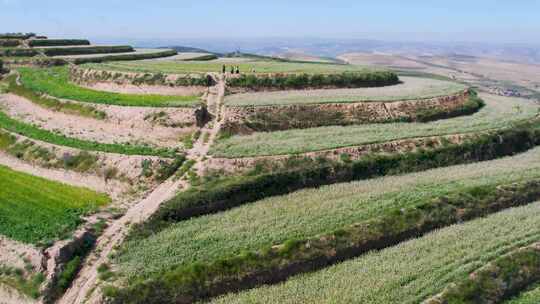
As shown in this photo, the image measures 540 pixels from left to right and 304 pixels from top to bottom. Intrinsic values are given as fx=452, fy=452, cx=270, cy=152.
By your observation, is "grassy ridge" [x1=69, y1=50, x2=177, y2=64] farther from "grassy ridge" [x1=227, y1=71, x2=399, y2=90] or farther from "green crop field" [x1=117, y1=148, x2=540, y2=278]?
"green crop field" [x1=117, y1=148, x2=540, y2=278]

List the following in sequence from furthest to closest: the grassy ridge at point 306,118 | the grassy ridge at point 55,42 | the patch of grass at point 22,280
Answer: the grassy ridge at point 55,42
the grassy ridge at point 306,118
the patch of grass at point 22,280

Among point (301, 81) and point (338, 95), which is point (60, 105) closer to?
point (301, 81)

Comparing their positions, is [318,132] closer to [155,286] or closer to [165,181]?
[165,181]

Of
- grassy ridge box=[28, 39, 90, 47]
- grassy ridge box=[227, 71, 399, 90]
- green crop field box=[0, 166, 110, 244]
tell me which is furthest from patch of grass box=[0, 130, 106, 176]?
grassy ridge box=[28, 39, 90, 47]

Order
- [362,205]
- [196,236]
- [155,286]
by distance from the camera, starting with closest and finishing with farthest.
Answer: [155,286] < [196,236] < [362,205]

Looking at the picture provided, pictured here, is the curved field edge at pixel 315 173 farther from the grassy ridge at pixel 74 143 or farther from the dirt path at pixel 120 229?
the grassy ridge at pixel 74 143

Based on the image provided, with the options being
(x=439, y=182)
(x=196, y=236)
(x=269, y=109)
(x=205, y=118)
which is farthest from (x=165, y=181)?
(x=439, y=182)

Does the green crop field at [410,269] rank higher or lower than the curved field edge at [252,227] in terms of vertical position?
lower

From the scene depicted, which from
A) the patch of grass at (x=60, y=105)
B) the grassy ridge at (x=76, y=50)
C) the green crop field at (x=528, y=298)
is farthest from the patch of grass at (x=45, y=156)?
the grassy ridge at (x=76, y=50)
